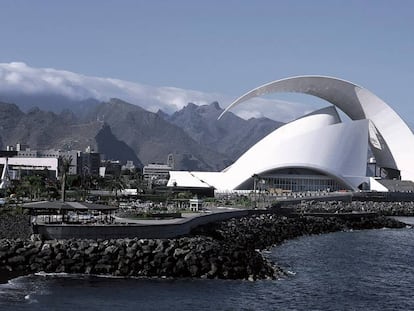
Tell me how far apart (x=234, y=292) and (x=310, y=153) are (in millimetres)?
54136

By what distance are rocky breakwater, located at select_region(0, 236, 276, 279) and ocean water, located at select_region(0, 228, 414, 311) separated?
78 centimetres

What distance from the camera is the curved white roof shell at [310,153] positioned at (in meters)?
77.4

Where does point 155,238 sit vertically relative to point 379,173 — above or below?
below

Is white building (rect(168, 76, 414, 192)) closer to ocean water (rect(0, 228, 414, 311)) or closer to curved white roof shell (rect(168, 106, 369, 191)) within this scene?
curved white roof shell (rect(168, 106, 369, 191))

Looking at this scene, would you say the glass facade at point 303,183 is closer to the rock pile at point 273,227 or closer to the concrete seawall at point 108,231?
the rock pile at point 273,227

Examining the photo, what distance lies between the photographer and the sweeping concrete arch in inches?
3167

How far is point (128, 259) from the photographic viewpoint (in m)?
27.1

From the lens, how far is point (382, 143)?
85438 millimetres

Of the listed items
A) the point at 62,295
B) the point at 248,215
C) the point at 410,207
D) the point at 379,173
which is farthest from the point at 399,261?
the point at 379,173

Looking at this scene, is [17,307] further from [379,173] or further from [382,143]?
[379,173]

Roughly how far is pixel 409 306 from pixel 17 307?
11.7m

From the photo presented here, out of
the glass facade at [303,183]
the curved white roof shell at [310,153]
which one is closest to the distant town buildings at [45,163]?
the curved white roof shell at [310,153]

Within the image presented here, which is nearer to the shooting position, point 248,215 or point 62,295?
point 62,295

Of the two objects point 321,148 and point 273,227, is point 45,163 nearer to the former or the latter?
point 321,148
